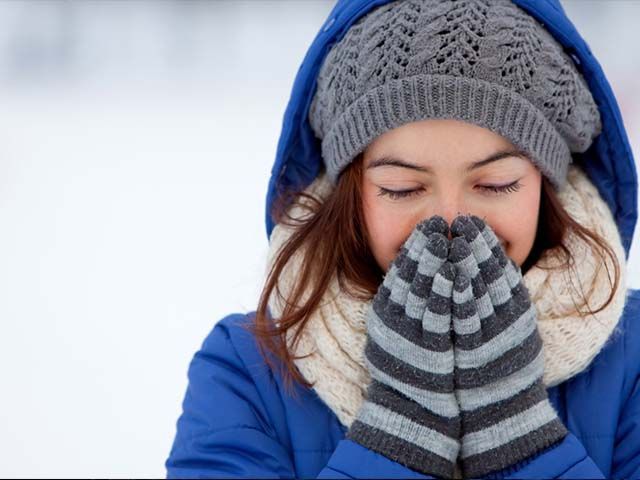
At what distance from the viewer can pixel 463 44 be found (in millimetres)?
1112

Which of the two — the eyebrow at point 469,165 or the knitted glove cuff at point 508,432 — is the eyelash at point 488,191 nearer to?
the eyebrow at point 469,165

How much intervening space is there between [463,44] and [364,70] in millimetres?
134

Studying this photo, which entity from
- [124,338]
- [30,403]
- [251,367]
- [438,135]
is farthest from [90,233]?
[438,135]

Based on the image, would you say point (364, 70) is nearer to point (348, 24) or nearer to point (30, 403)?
point (348, 24)

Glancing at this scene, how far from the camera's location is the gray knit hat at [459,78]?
111 centimetres

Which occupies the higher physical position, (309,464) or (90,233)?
(90,233)

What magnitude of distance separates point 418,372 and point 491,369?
88 millimetres

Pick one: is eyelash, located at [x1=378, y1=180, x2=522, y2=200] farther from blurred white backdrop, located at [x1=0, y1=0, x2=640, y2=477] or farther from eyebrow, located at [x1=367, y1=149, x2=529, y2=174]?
blurred white backdrop, located at [x1=0, y1=0, x2=640, y2=477]

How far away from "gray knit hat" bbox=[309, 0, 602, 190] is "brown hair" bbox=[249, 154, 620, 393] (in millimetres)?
53

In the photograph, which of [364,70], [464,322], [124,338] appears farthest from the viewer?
[124,338]

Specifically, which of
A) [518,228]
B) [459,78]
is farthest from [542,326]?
[459,78]

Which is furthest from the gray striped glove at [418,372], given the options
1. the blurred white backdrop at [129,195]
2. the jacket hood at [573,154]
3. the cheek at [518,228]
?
the blurred white backdrop at [129,195]

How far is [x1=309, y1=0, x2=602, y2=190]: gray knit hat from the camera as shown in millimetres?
1106

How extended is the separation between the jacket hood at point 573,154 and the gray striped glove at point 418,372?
32cm
